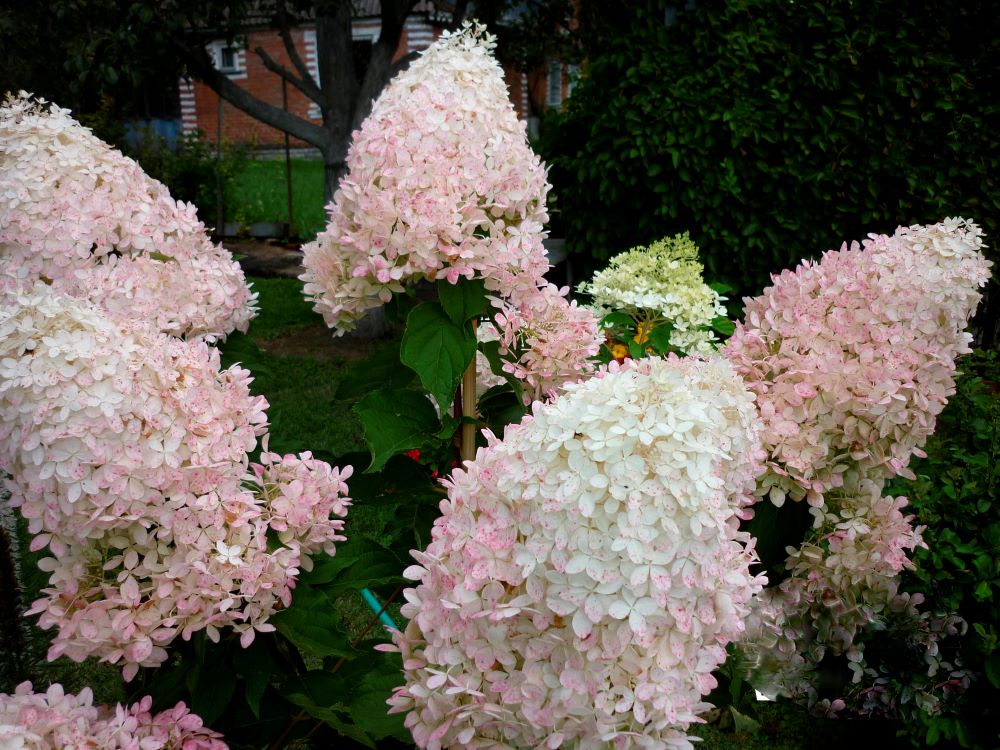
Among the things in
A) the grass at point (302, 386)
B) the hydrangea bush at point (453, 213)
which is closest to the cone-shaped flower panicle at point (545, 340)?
the hydrangea bush at point (453, 213)

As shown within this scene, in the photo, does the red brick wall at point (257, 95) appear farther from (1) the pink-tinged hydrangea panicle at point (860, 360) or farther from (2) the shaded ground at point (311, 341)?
(1) the pink-tinged hydrangea panicle at point (860, 360)

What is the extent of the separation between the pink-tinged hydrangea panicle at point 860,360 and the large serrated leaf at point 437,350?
0.53 metres

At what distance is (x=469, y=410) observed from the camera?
197cm

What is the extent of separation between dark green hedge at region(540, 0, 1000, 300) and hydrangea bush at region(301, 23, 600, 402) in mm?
4070

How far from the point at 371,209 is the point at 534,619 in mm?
909

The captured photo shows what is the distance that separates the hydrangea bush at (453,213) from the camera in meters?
1.67

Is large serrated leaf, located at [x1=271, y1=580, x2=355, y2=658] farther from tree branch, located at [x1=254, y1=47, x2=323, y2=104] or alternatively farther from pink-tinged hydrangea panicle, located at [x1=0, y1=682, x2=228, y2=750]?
tree branch, located at [x1=254, y1=47, x2=323, y2=104]

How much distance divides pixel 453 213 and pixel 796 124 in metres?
4.61

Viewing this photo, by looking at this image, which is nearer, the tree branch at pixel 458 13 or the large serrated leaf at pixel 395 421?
the large serrated leaf at pixel 395 421

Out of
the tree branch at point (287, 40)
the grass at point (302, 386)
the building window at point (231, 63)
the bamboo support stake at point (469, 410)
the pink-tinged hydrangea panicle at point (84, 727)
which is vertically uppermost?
the building window at point (231, 63)

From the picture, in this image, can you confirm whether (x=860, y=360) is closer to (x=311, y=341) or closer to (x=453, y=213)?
(x=453, y=213)

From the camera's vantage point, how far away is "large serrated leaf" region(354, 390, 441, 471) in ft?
5.68

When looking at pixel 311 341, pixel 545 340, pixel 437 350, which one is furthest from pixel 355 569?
pixel 311 341

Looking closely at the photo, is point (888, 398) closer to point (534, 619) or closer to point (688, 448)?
point (688, 448)
